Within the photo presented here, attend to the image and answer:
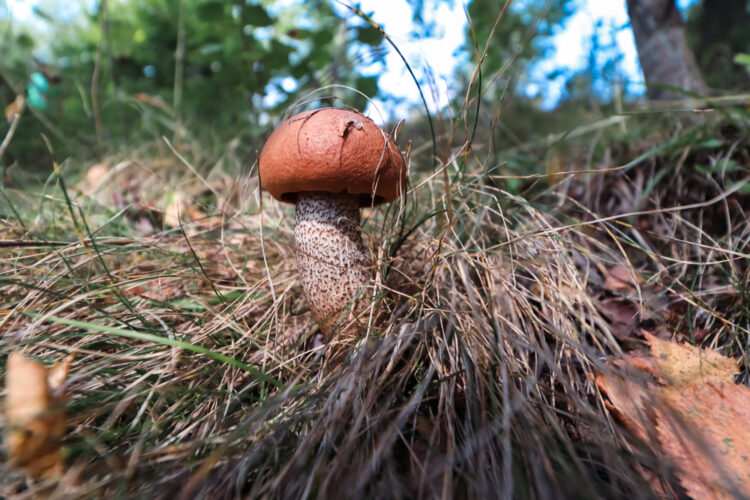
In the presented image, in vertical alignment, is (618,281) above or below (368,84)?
below

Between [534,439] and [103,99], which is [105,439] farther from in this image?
[103,99]

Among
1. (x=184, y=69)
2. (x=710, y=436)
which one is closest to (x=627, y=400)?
(x=710, y=436)

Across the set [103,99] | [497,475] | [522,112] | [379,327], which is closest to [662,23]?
[522,112]

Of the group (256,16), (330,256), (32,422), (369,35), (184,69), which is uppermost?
(184,69)

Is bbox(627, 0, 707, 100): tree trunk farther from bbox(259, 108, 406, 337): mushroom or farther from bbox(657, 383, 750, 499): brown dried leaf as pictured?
bbox(259, 108, 406, 337): mushroom

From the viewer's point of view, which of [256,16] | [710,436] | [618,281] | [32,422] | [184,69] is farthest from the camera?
[184,69]

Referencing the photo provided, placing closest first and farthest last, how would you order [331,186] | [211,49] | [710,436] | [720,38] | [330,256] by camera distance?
[710,436] < [331,186] < [330,256] < [211,49] < [720,38]

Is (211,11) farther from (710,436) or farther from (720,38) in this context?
(720,38)

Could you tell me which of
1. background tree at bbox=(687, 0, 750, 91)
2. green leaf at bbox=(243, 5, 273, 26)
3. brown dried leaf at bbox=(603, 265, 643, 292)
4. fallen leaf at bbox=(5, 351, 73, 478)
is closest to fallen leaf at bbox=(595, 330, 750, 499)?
brown dried leaf at bbox=(603, 265, 643, 292)
